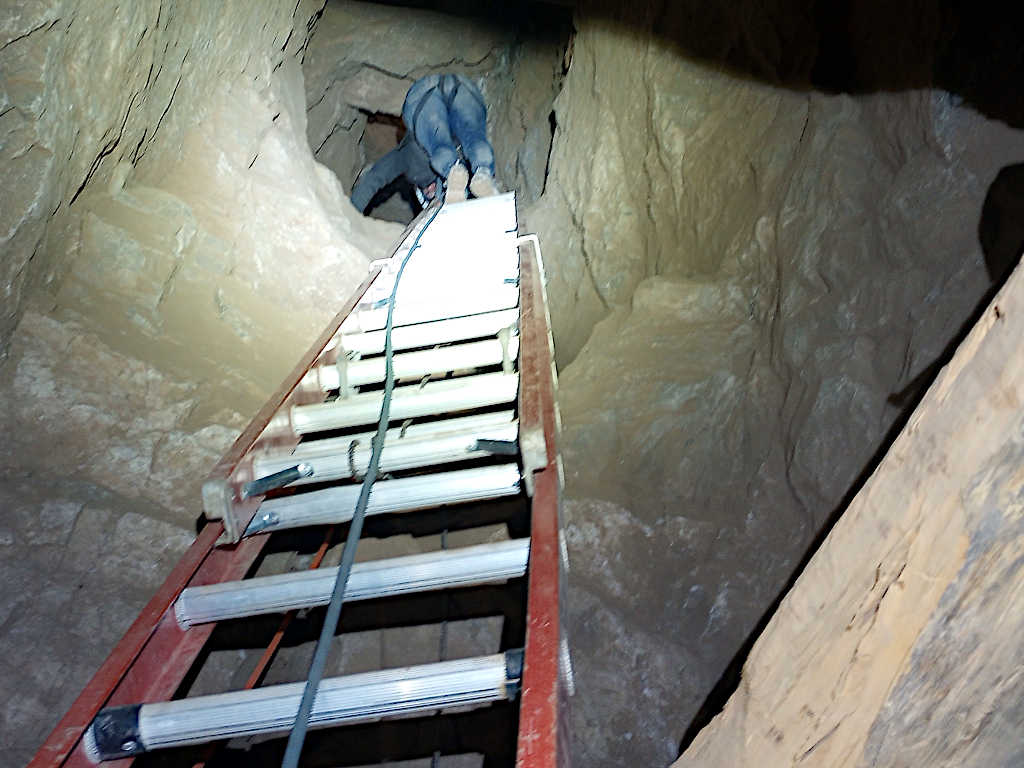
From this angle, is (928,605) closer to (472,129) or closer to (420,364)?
(420,364)

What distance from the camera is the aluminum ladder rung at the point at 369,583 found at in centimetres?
181

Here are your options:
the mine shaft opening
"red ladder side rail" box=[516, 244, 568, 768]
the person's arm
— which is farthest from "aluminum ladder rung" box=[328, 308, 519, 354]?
the person's arm

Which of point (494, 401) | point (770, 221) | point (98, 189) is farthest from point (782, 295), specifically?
point (98, 189)

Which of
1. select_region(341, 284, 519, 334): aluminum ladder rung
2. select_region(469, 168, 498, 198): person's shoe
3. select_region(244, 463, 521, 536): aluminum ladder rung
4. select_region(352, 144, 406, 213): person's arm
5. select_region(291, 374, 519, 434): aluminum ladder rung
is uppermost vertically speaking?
select_region(352, 144, 406, 213): person's arm

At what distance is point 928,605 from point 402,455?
152 cm

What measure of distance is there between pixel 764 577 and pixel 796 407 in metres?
0.81

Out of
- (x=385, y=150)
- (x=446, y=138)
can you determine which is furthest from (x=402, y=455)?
(x=385, y=150)

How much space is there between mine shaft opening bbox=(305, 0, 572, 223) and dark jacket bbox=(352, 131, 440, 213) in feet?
0.77

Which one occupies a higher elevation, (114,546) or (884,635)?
(884,635)

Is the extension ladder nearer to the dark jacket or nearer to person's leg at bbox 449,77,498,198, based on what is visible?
person's leg at bbox 449,77,498,198

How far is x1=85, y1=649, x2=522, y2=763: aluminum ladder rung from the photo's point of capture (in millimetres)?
1518

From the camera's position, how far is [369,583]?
1812 mm

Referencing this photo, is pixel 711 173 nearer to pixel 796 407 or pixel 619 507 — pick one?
pixel 796 407

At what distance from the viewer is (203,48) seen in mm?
4289
